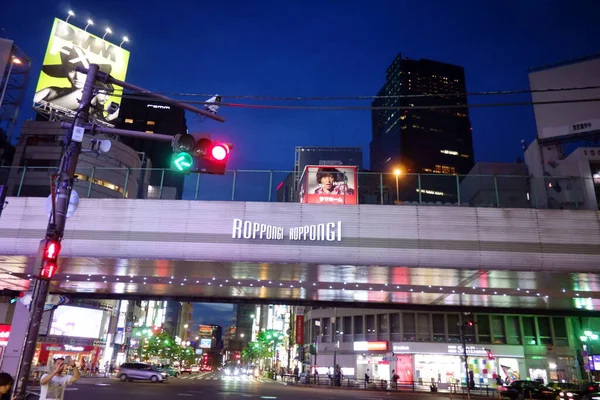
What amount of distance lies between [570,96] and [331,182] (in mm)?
32907

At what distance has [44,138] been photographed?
6912 cm

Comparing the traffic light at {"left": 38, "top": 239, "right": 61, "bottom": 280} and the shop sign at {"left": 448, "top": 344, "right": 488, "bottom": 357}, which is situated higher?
the traffic light at {"left": 38, "top": 239, "right": 61, "bottom": 280}

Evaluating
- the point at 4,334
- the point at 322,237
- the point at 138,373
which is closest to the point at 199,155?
the point at 322,237

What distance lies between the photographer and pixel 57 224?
9.43 meters

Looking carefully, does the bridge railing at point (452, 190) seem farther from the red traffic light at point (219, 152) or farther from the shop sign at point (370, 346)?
the shop sign at point (370, 346)

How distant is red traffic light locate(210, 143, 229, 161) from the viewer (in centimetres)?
892

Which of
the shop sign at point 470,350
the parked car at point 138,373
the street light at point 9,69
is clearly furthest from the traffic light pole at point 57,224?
the street light at point 9,69

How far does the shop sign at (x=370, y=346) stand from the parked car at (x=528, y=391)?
63.0 feet

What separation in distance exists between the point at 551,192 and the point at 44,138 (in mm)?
70894

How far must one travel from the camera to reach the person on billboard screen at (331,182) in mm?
24375

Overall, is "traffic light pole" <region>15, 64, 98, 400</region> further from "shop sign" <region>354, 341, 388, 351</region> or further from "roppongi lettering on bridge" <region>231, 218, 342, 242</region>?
"shop sign" <region>354, 341, 388, 351</region>

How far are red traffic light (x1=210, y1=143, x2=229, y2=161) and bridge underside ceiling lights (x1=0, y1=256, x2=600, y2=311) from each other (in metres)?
13.8

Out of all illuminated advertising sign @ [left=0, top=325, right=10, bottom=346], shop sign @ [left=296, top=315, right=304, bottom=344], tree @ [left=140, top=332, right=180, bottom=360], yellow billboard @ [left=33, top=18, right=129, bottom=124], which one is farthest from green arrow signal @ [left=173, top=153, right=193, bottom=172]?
tree @ [left=140, top=332, right=180, bottom=360]

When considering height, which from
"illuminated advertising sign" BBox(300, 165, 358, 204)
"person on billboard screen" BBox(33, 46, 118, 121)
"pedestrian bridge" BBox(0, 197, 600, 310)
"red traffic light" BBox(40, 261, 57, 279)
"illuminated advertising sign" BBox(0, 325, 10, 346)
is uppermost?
"person on billboard screen" BBox(33, 46, 118, 121)
